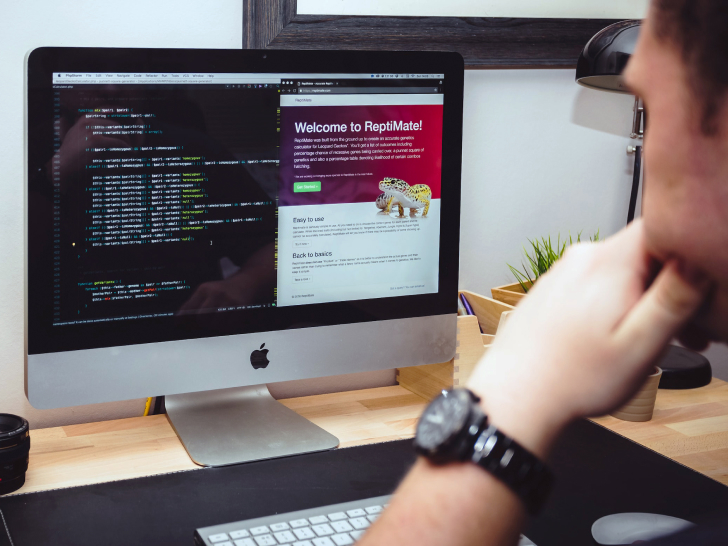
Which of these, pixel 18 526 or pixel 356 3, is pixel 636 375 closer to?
pixel 18 526

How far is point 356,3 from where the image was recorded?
3.82ft

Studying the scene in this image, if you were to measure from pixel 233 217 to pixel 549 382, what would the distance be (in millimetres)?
587

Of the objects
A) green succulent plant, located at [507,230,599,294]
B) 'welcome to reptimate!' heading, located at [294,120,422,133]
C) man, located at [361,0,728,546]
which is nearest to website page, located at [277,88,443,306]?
'welcome to reptimate!' heading, located at [294,120,422,133]

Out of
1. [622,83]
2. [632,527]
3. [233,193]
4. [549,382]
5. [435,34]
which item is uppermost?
[435,34]

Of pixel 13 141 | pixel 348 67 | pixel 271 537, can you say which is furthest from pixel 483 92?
pixel 271 537

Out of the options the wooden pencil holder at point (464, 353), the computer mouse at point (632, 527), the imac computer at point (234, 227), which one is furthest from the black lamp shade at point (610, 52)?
the computer mouse at point (632, 527)

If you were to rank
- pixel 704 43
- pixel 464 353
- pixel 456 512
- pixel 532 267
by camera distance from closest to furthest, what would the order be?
pixel 704 43 < pixel 456 512 < pixel 464 353 < pixel 532 267

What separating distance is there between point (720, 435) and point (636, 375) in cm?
78

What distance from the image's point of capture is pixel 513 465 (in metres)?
0.42

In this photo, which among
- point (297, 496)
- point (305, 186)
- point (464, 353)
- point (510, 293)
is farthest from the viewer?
point (510, 293)

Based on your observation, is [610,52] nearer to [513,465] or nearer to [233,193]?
[233,193]

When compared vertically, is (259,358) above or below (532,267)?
below

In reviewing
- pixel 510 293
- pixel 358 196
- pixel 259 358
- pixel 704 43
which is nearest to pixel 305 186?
pixel 358 196

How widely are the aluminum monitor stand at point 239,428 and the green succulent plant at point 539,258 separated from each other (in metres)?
0.51
